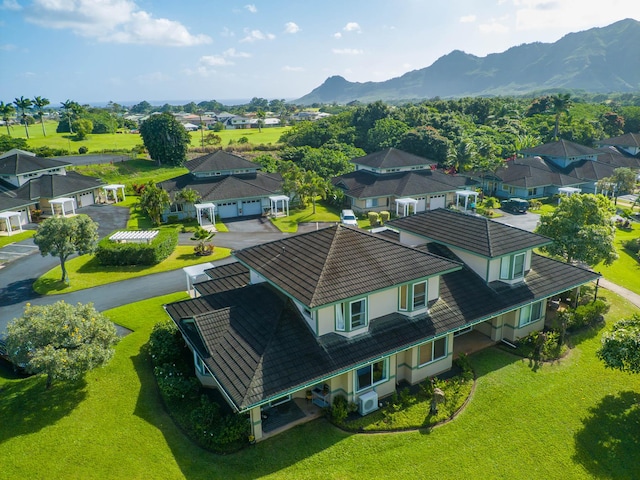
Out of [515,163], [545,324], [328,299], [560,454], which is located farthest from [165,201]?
[515,163]

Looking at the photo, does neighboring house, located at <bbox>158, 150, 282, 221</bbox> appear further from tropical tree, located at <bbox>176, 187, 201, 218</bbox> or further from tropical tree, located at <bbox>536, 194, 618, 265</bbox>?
tropical tree, located at <bbox>536, 194, 618, 265</bbox>

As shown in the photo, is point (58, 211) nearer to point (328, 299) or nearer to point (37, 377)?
point (37, 377)

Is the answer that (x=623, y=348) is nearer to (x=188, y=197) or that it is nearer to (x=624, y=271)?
(x=624, y=271)

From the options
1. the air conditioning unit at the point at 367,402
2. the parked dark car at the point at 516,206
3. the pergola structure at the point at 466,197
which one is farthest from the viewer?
the parked dark car at the point at 516,206

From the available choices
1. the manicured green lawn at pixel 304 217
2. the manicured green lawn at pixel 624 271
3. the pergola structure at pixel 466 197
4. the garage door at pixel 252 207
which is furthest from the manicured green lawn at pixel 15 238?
the manicured green lawn at pixel 624 271

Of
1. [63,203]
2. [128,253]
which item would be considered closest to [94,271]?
[128,253]

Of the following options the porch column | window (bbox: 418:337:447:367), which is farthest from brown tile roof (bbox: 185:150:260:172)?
the porch column

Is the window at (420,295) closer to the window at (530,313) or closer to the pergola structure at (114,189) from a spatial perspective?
the window at (530,313)
